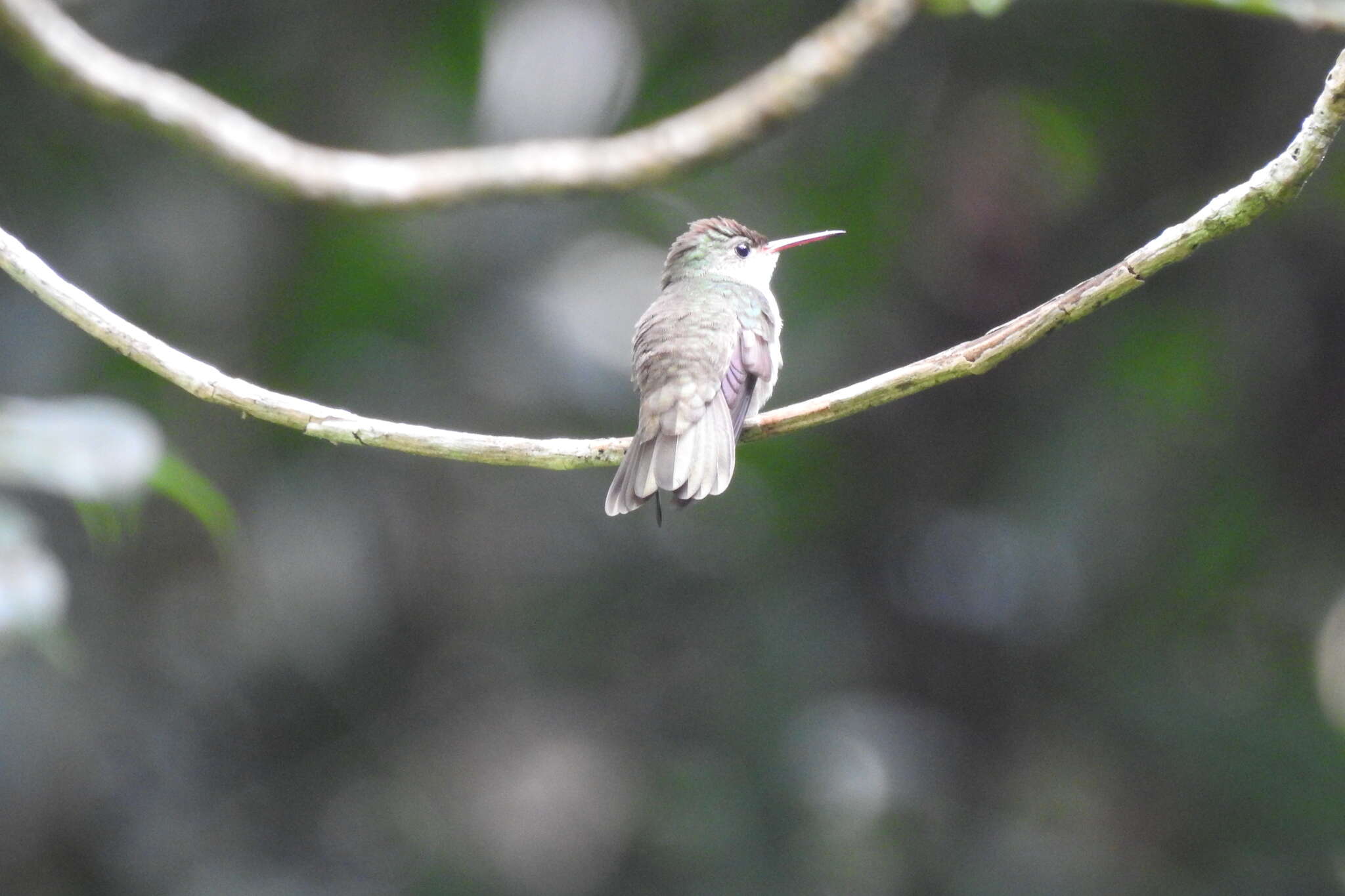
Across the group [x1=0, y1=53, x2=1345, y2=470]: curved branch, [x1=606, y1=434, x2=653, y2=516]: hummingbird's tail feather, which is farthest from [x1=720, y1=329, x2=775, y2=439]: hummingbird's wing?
[x1=0, y1=53, x2=1345, y2=470]: curved branch

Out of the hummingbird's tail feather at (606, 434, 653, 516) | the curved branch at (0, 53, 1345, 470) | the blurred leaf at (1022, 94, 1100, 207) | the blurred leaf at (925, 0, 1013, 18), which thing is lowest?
the curved branch at (0, 53, 1345, 470)

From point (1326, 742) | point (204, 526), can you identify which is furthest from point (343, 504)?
point (1326, 742)

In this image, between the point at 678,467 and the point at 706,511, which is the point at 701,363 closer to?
the point at 678,467

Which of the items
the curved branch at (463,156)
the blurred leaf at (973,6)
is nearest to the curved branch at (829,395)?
the blurred leaf at (973,6)

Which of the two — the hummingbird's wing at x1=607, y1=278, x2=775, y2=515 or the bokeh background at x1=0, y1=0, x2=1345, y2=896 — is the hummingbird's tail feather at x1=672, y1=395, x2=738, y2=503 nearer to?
the hummingbird's wing at x1=607, y1=278, x2=775, y2=515

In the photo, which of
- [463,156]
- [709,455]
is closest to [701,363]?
[709,455]

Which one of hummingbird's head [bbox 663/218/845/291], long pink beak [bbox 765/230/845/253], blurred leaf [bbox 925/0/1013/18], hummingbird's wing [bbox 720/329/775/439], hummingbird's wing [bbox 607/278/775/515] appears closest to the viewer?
blurred leaf [bbox 925/0/1013/18]

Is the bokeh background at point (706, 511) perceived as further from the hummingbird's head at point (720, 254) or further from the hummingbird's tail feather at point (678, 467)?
the hummingbird's tail feather at point (678, 467)
